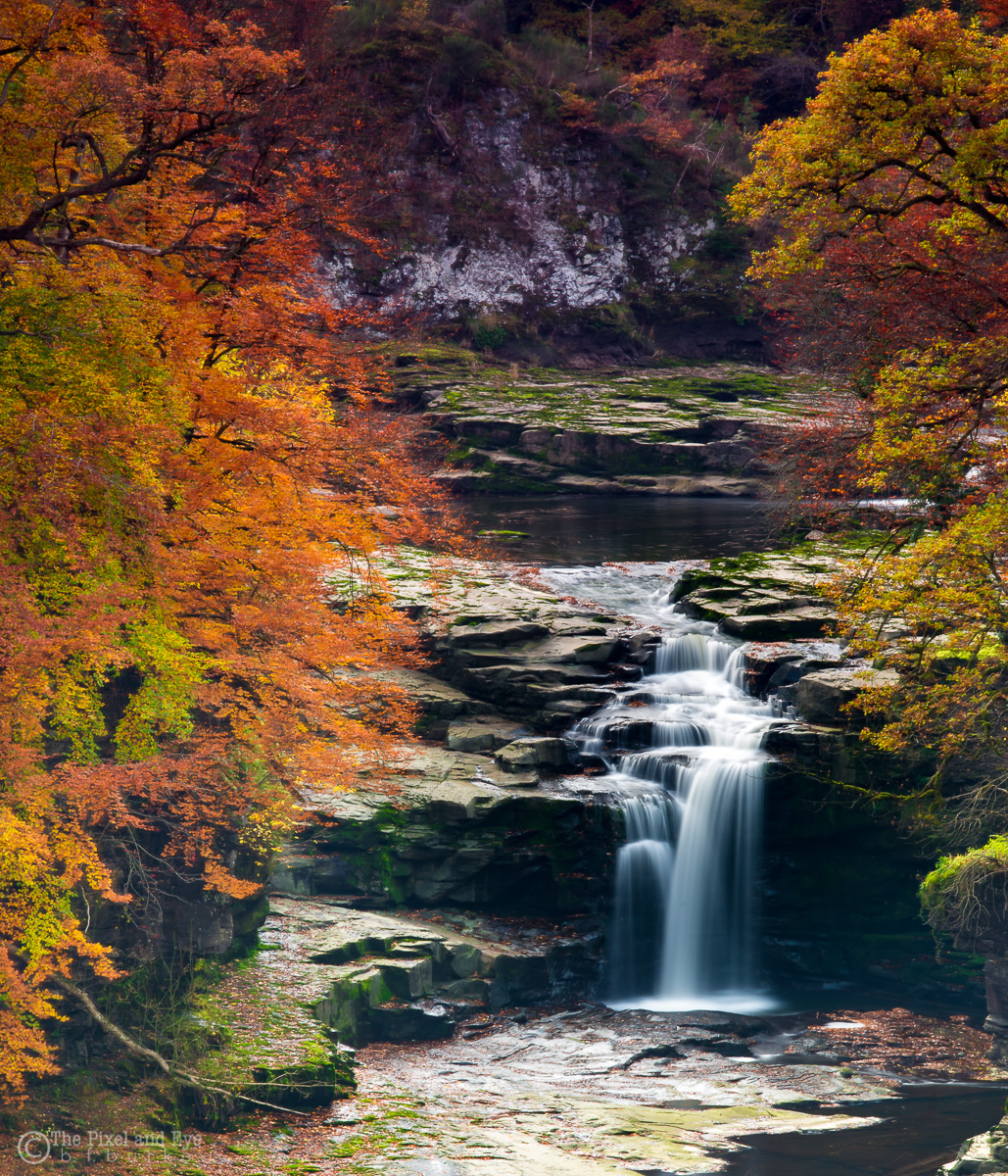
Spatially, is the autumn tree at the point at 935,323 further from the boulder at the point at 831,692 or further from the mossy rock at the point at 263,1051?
the mossy rock at the point at 263,1051

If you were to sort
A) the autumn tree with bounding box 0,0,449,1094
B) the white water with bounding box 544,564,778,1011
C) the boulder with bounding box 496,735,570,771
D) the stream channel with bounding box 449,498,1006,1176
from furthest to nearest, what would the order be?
1. the boulder with bounding box 496,735,570,771
2. the white water with bounding box 544,564,778,1011
3. the stream channel with bounding box 449,498,1006,1176
4. the autumn tree with bounding box 0,0,449,1094

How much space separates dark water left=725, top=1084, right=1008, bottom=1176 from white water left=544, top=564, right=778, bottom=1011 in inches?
151

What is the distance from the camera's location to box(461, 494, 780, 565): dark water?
2967 centimetres

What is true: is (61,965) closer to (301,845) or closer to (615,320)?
(301,845)

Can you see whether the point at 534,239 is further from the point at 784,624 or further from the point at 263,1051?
the point at 263,1051

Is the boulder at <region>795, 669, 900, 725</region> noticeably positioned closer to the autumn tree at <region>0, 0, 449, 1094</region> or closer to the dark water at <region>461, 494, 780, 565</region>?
the autumn tree at <region>0, 0, 449, 1094</region>

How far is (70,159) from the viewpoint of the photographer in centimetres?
1300

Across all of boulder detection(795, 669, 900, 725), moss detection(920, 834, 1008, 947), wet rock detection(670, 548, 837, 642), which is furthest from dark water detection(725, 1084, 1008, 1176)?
wet rock detection(670, 548, 837, 642)

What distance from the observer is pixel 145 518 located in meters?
10.9

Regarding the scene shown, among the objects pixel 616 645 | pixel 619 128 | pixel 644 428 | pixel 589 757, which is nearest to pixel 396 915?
pixel 589 757

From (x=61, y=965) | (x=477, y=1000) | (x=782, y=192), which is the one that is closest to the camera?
(x=61, y=965)

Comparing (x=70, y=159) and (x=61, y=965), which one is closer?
(x=61, y=965)

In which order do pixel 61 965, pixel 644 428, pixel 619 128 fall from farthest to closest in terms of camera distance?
pixel 619 128 → pixel 644 428 → pixel 61 965

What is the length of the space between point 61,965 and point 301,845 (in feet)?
24.9
